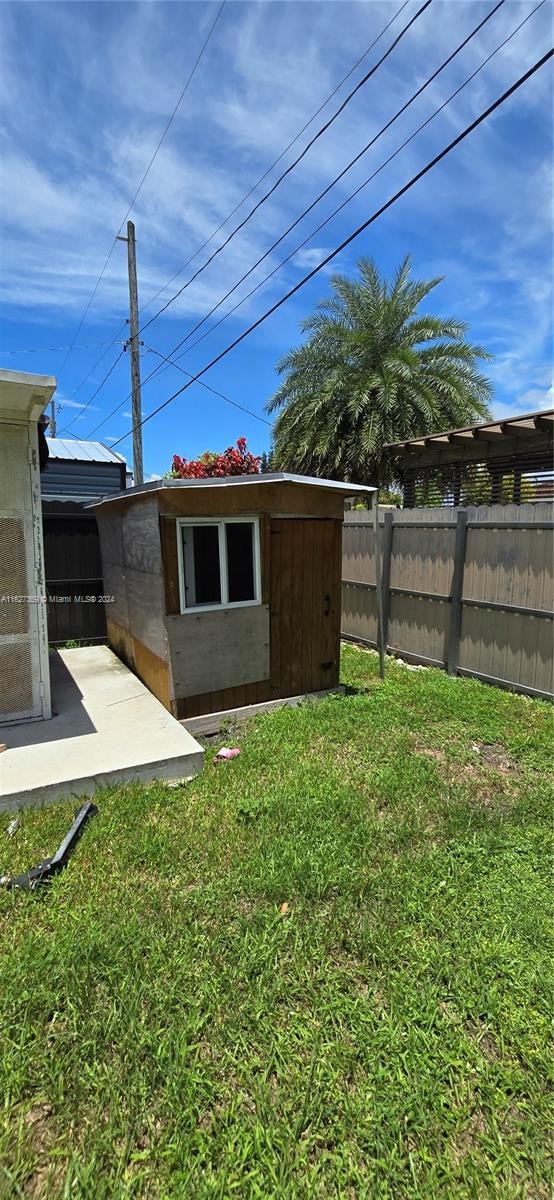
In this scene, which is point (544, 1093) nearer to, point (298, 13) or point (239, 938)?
point (239, 938)

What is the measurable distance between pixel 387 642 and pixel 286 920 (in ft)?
16.7

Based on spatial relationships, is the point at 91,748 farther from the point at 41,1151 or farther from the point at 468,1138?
the point at 468,1138

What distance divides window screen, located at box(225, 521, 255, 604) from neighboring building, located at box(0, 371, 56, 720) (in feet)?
5.10

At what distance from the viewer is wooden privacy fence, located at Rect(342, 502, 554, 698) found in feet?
16.6

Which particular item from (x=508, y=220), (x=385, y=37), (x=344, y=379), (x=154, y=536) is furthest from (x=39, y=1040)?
(x=344, y=379)

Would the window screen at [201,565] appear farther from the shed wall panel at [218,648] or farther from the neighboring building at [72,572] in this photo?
the neighboring building at [72,572]

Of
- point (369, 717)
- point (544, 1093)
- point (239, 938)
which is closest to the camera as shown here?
point (544, 1093)

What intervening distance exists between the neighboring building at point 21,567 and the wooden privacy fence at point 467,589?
438 cm

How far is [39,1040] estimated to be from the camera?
69.8 inches

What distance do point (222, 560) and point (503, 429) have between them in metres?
5.02

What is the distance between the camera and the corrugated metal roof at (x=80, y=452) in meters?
10.3

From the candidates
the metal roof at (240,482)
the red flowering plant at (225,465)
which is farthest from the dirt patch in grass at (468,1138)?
the red flowering plant at (225,465)

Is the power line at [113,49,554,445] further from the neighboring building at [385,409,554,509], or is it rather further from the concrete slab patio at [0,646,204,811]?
the concrete slab patio at [0,646,204,811]

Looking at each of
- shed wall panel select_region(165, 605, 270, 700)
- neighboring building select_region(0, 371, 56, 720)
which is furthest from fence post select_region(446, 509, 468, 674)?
neighboring building select_region(0, 371, 56, 720)
